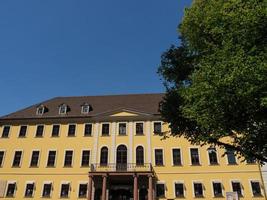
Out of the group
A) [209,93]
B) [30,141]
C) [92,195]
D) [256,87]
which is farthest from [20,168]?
[256,87]

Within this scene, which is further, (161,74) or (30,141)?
(30,141)

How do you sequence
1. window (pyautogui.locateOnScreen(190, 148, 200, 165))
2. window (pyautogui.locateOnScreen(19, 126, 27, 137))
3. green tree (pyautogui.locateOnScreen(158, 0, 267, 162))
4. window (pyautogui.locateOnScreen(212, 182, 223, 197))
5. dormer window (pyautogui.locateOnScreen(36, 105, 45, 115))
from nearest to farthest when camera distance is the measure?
green tree (pyautogui.locateOnScreen(158, 0, 267, 162))
window (pyautogui.locateOnScreen(212, 182, 223, 197))
window (pyautogui.locateOnScreen(190, 148, 200, 165))
window (pyautogui.locateOnScreen(19, 126, 27, 137))
dormer window (pyautogui.locateOnScreen(36, 105, 45, 115))

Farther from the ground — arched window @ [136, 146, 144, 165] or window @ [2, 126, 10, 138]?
window @ [2, 126, 10, 138]

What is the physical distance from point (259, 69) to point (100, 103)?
94.3ft

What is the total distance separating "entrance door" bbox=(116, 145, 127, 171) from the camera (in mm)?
29500

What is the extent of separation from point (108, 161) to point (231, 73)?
70.7 ft

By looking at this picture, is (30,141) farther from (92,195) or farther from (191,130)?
(191,130)

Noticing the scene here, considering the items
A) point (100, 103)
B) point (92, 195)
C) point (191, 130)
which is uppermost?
point (100, 103)

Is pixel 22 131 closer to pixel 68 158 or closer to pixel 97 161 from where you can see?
pixel 68 158

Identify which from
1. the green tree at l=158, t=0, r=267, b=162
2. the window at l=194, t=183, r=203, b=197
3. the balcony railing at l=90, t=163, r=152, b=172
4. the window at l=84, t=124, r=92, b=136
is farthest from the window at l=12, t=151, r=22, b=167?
the green tree at l=158, t=0, r=267, b=162

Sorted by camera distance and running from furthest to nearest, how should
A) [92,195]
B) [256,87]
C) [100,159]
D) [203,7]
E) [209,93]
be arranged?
[100,159] → [92,195] → [203,7] → [209,93] → [256,87]

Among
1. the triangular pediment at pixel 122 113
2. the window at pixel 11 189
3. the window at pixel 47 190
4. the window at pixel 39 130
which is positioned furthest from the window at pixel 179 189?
the window at pixel 11 189

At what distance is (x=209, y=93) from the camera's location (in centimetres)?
1242

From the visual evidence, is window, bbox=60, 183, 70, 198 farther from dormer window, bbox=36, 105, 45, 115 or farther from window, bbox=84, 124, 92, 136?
dormer window, bbox=36, 105, 45, 115
